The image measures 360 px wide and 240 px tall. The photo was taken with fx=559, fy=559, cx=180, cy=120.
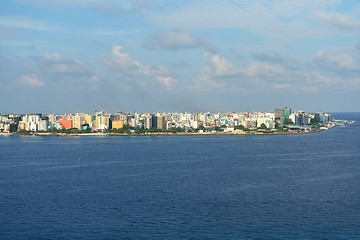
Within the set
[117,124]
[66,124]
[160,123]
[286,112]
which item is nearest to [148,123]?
[160,123]

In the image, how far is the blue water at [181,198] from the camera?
7023mm

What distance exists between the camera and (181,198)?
9.10 metres

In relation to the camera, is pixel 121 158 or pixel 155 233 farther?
pixel 121 158

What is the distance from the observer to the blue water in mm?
7023

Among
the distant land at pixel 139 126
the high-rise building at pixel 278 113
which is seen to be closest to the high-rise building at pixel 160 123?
the distant land at pixel 139 126

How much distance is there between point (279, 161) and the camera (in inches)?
588

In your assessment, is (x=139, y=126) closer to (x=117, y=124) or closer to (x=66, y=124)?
(x=117, y=124)

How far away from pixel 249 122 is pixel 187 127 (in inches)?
171

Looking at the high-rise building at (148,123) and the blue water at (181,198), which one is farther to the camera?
the high-rise building at (148,123)

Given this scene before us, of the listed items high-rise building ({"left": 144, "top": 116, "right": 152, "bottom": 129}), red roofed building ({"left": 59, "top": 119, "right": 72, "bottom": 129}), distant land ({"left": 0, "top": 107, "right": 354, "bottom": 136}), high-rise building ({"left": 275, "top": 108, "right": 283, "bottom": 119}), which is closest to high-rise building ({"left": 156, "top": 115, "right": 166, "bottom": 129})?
distant land ({"left": 0, "top": 107, "right": 354, "bottom": 136})

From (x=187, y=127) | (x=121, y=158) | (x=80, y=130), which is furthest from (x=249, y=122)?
(x=121, y=158)

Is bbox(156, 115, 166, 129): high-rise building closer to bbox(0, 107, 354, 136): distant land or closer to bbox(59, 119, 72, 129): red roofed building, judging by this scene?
bbox(0, 107, 354, 136): distant land

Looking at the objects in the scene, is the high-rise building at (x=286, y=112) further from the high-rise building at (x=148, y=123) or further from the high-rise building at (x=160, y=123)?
the high-rise building at (x=148, y=123)

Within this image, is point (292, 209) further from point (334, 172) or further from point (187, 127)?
point (187, 127)
